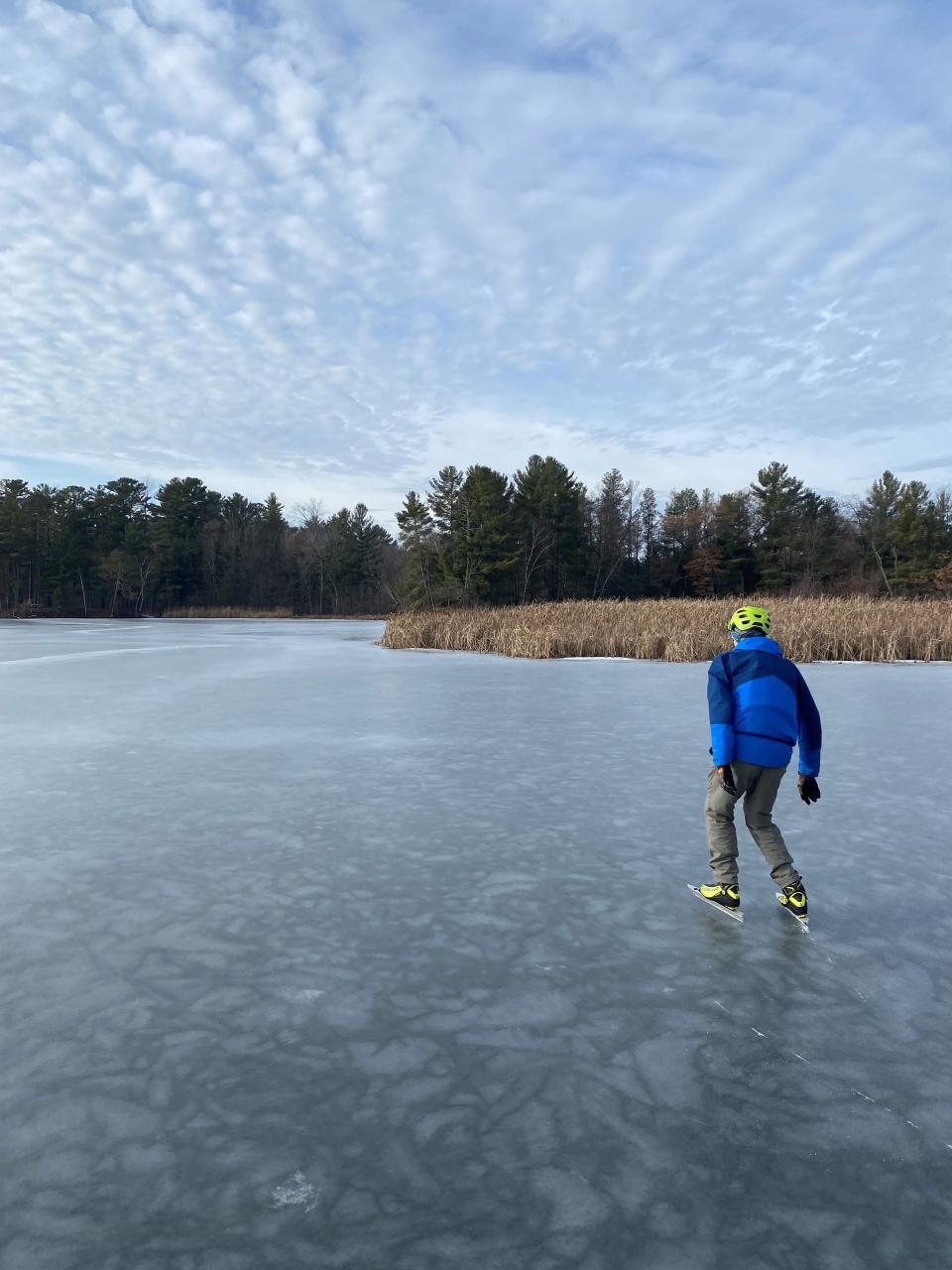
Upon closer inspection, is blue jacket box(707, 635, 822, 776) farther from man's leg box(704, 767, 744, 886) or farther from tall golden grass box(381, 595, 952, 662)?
tall golden grass box(381, 595, 952, 662)

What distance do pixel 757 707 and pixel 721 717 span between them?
0.15 metres

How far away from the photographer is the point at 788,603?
72.8 feet

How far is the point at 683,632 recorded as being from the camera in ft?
58.3

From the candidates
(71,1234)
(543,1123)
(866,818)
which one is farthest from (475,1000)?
(866,818)

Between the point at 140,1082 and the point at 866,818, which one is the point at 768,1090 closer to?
the point at 140,1082

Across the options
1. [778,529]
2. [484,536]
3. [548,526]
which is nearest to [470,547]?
[484,536]

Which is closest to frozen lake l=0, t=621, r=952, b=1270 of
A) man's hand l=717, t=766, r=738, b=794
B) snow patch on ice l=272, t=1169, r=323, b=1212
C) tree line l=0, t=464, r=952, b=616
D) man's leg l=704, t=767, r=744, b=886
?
snow patch on ice l=272, t=1169, r=323, b=1212

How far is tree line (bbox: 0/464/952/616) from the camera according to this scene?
45812 mm

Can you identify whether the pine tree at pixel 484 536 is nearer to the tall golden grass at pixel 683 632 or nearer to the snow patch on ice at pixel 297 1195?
the tall golden grass at pixel 683 632

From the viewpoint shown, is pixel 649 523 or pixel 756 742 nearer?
pixel 756 742

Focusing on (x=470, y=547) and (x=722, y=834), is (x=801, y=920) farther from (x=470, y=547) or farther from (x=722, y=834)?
(x=470, y=547)

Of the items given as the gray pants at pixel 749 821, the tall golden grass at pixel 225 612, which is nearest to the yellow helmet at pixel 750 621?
the gray pants at pixel 749 821

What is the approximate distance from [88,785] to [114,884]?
2190 mm

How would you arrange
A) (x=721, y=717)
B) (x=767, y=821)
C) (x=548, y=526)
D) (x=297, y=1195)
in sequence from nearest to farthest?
(x=297, y=1195) < (x=721, y=717) < (x=767, y=821) < (x=548, y=526)
